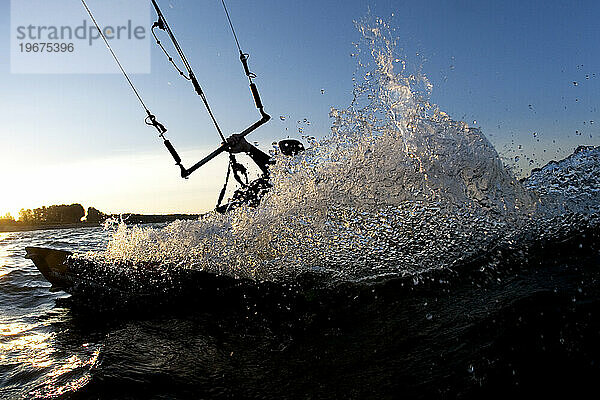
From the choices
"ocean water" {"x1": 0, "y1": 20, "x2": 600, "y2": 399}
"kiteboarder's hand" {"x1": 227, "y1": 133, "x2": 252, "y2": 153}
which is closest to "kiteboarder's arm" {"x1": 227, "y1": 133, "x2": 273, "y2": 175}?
"kiteboarder's hand" {"x1": 227, "y1": 133, "x2": 252, "y2": 153}

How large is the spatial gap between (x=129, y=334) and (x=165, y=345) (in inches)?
26.9

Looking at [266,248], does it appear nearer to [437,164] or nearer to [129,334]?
[129,334]

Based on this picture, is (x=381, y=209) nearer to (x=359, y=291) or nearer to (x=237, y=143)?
(x=359, y=291)

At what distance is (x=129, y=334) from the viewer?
4020 mm

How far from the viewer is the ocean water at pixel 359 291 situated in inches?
101

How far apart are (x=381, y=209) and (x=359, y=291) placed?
5.23 ft

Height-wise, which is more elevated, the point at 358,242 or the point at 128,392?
the point at 358,242

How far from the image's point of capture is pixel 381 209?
554 centimetres

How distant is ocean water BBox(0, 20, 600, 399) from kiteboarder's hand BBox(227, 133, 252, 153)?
7.45 ft

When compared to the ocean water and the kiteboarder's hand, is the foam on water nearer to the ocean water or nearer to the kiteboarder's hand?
the ocean water

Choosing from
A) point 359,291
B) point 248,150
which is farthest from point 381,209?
point 248,150

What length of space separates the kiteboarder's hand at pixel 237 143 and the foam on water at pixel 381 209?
3.08 metres

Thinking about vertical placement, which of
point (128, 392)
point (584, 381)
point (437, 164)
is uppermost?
point (437, 164)

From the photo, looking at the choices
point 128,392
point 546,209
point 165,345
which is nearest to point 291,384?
point 128,392
